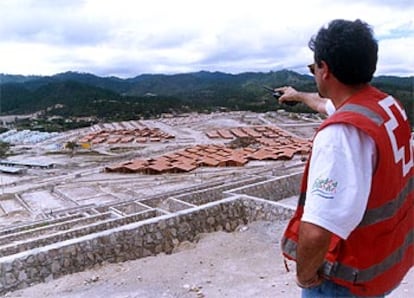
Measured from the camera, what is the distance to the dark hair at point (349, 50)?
1.38 m

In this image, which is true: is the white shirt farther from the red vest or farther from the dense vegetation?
the dense vegetation

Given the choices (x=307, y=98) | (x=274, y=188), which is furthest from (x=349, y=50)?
(x=274, y=188)

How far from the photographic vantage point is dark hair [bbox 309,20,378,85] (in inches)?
54.2

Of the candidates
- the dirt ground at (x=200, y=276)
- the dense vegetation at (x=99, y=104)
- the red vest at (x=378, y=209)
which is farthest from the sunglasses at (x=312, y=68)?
the dense vegetation at (x=99, y=104)

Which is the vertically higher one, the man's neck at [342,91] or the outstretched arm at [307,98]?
the man's neck at [342,91]

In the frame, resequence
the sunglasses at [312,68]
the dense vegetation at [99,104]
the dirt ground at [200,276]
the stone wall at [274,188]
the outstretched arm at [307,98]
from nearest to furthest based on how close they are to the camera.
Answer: the sunglasses at [312,68] < the outstretched arm at [307,98] < the dirt ground at [200,276] < the stone wall at [274,188] < the dense vegetation at [99,104]

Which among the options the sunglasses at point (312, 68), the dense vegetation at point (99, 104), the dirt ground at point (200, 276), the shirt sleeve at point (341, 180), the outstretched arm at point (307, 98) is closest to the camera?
the shirt sleeve at point (341, 180)

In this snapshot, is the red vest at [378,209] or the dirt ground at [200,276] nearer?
the red vest at [378,209]

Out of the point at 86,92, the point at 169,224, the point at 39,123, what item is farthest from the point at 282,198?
the point at 86,92

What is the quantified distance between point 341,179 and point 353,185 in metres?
0.04

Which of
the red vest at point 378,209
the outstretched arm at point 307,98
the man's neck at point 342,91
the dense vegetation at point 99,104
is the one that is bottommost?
the dense vegetation at point 99,104

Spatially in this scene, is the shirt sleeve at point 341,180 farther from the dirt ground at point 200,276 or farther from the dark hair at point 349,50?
the dirt ground at point 200,276

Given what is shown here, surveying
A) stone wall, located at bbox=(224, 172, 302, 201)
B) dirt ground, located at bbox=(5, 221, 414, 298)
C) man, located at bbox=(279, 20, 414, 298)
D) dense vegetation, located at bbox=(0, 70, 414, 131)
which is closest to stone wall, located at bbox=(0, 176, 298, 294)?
dirt ground, located at bbox=(5, 221, 414, 298)

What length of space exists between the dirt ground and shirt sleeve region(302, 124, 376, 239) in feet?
8.90
